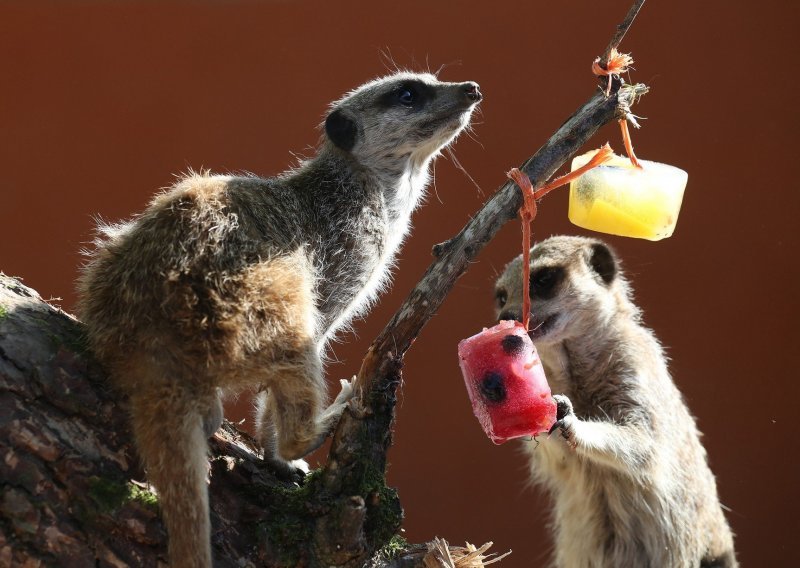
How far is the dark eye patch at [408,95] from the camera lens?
3.23 m

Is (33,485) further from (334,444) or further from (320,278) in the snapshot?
(320,278)

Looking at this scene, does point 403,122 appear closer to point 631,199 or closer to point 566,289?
point 566,289

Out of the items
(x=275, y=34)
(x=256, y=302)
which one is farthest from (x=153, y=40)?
(x=256, y=302)

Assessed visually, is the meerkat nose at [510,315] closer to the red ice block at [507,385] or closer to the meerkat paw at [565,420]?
the meerkat paw at [565,420]

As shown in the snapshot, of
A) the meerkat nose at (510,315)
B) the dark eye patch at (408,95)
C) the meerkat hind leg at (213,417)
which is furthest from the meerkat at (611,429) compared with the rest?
the meerkat hind leg at (213,417)

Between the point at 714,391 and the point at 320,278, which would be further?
the point at 714,391

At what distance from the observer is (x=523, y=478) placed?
4930 mm

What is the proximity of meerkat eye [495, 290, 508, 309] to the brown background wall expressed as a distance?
105 centimetres

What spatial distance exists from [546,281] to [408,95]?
0.86 meters

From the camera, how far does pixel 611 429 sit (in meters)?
3.15

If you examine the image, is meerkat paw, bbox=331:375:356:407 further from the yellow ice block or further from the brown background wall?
the brown background wall

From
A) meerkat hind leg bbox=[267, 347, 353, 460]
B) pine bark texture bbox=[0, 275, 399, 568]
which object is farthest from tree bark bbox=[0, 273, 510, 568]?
meerkat hind leg bbox=[267, 347, 353, 460]

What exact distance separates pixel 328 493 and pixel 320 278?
70cm

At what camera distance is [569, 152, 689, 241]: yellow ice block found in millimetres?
2340
